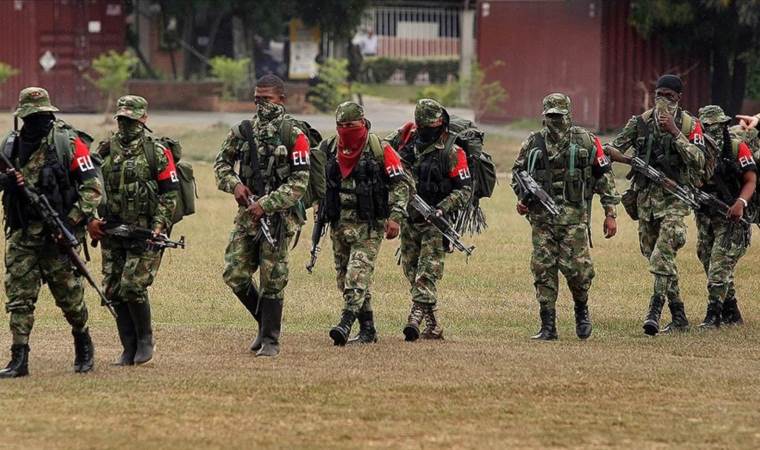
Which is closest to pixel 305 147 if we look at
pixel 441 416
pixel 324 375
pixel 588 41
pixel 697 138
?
pixel 324 375

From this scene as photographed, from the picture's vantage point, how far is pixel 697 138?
1269 cm

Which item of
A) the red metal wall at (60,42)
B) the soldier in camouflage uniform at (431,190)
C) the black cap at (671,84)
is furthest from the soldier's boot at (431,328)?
the red metal wall at (60,42)

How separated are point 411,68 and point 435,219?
42219mm

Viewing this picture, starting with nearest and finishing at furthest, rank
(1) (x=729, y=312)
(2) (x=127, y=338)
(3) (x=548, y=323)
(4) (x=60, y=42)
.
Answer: (2) (x=127, y=338)
(3) (x=548, y=323)
(1) (x=729, y=312)
(4) (x=60, y=42)

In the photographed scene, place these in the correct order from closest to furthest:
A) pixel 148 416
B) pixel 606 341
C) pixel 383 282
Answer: pixel 148 416, pixel 606 341, pixel 383 282

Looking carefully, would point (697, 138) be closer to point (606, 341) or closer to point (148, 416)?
point (606, 341)

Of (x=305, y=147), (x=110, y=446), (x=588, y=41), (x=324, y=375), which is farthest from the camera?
(x=588, y=41)

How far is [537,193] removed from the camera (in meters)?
12.0

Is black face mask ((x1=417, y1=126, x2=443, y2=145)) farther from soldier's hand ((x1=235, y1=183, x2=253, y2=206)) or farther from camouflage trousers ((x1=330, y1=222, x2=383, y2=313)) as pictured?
soldier's hand ((x1=235, y1=183, x2=253, y2=206))

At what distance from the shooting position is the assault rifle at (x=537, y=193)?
1203cm

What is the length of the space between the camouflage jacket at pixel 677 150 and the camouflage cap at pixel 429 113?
5.64 ft

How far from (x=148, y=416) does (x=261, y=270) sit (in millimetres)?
2256

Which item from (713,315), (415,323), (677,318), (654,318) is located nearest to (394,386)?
(415,323)

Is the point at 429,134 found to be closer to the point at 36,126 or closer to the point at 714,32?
the point at 36,126
